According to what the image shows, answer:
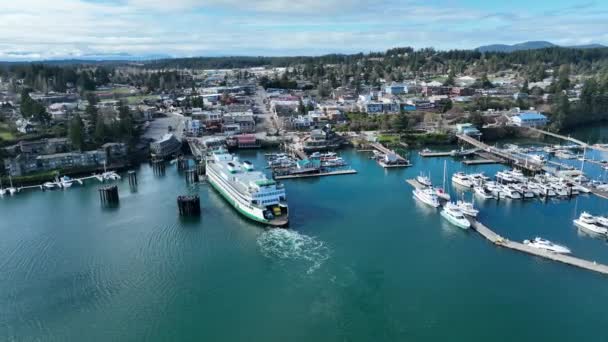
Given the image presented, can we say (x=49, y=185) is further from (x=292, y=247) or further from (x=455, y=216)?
(x=455, y=216)

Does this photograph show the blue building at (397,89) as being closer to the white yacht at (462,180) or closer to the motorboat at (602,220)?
the white yacht at (462,180)

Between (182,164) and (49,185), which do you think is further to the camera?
(182,164)

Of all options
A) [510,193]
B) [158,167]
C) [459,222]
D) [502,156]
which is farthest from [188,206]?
[502,156]

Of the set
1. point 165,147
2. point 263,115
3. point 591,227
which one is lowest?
point 591,227

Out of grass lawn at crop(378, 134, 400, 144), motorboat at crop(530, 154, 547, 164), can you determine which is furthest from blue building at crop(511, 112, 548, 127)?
grass lawn at crop(378, 134, 400, 144)

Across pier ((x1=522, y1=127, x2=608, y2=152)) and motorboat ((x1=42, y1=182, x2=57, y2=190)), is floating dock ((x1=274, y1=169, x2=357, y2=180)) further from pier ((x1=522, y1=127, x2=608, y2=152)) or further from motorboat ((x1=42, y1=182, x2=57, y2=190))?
pier ((x1=522, y1=127, x2=608, y2=152))

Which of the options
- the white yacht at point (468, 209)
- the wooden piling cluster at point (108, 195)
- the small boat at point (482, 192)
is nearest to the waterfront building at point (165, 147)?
the wooden piling cluster at point (108, 195)

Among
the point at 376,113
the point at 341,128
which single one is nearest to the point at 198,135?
the point at 341,128
